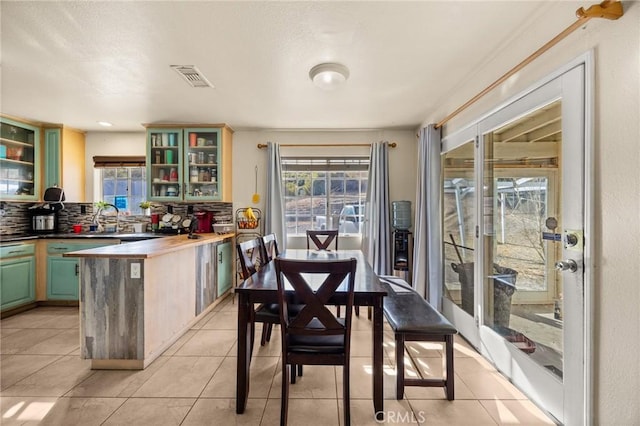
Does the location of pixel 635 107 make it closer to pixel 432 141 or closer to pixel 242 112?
pixel 432 141

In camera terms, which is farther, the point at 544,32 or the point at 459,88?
the point at 459,88

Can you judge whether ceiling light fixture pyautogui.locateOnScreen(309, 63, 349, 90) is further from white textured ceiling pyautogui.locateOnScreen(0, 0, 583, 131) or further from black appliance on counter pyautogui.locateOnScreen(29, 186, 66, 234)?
black appliance on counter pyautogui.locateOnScreen(29, 186, 66, 234)

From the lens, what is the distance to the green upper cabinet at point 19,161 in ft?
11.3

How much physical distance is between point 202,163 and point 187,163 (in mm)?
191

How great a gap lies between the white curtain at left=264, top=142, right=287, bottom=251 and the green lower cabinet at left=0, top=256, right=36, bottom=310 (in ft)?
9.43

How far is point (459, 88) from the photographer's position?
2672 mm

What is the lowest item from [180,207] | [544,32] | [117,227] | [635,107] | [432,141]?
[117,227]

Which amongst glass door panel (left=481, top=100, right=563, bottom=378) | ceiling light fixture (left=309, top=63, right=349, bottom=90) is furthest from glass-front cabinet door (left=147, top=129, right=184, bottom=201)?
glass door panel (left=481, top=100, right=563, bottom=378)

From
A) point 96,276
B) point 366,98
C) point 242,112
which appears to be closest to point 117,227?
point 96,276

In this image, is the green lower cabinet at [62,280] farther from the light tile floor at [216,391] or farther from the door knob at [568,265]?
the door knob at [568,265]

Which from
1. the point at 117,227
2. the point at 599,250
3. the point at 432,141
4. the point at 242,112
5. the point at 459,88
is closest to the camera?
the point at 599,250

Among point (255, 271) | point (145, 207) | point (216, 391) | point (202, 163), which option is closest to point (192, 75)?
point (202, 163)

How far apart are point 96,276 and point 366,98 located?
293cm

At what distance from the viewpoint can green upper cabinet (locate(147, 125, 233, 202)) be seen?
3818mm
